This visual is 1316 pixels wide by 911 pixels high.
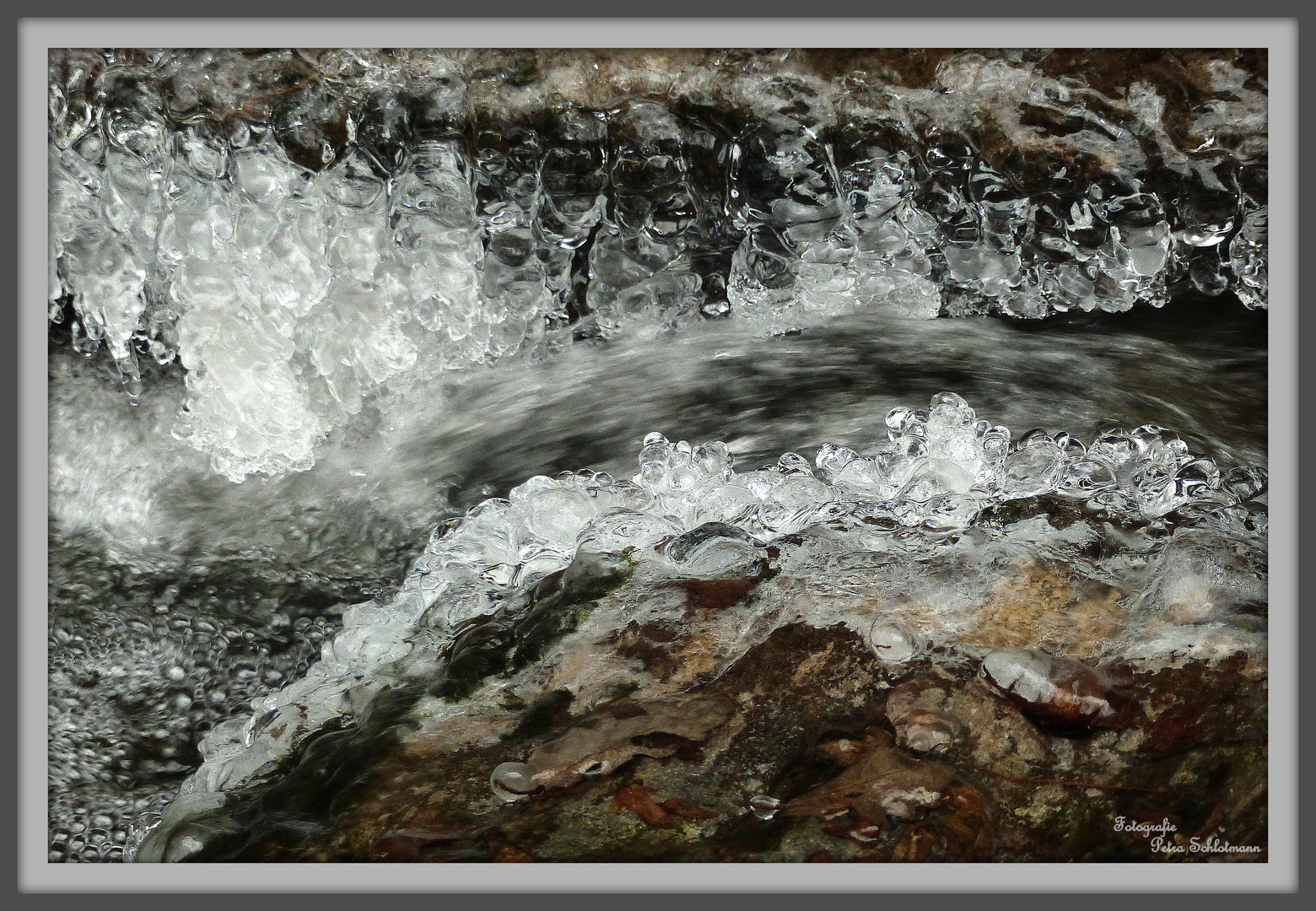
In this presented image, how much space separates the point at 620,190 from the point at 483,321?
0.31 metres

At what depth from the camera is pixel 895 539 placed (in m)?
1.51

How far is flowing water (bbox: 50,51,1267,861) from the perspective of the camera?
1436 millimetres

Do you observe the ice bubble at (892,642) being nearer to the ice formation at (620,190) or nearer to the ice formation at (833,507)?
the ice formation at (833,507)

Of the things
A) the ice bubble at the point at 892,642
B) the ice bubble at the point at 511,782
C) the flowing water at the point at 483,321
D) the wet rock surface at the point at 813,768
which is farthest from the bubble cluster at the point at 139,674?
the ice bubble at the point at 892,642

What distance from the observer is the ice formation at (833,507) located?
59.0 inches

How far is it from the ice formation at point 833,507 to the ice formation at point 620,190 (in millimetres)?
224

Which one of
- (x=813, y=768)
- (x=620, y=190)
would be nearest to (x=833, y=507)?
(x=813, y=768)

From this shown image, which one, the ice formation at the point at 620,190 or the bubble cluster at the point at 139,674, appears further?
the bubble cluster at the point at 139,674

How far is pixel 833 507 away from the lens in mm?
1516

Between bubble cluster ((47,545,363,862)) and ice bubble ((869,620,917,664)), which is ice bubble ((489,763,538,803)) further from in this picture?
ice bubble ((869,620,917,664))

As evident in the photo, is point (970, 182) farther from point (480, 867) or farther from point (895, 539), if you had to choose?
point (480, 867)

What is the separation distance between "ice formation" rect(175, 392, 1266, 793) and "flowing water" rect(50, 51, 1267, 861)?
0.07 feet

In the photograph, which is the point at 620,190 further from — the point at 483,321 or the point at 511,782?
the point at 511,782

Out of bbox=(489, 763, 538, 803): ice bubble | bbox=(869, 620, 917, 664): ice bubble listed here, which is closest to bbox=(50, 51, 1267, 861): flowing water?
bbox=(869, 620, 917, 664): ice bubble
